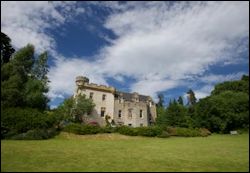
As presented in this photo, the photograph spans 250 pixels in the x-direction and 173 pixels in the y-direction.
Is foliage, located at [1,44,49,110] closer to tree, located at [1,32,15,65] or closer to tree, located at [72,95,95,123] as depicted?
tree, located at [1,32,15,65]

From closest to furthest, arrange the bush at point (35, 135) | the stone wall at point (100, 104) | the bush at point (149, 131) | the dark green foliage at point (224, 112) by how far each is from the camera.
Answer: the bush at point (35, 135) < the bush at point (149, 131) < the dark green foliage at point (224, 112) < the stone wall at point (100, 104)

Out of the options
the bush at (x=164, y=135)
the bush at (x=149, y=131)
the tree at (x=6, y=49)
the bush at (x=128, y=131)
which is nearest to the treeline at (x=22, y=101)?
the tree at (x=6, y=49)

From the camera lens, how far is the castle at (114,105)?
53188 millimetres

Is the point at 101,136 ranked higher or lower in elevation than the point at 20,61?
lower

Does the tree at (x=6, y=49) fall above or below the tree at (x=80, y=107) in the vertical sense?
above

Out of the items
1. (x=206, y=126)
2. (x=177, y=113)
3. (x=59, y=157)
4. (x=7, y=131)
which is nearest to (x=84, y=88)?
(x=177, y=113)

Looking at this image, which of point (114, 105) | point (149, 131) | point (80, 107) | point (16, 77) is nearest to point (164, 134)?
point (149, 131)

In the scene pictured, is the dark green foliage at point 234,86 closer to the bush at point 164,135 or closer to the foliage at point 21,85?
the bush at point 164,135

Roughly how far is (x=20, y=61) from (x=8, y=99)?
18.6 ft

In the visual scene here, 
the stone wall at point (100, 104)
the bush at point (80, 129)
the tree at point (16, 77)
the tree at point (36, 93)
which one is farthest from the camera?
the stone wall at point (100, 104)

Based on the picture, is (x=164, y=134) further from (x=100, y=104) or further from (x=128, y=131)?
(x=100, y=104)

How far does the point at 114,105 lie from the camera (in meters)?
56.7

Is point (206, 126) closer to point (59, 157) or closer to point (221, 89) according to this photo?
point (221, 89)

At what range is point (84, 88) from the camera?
5309 centimetres
